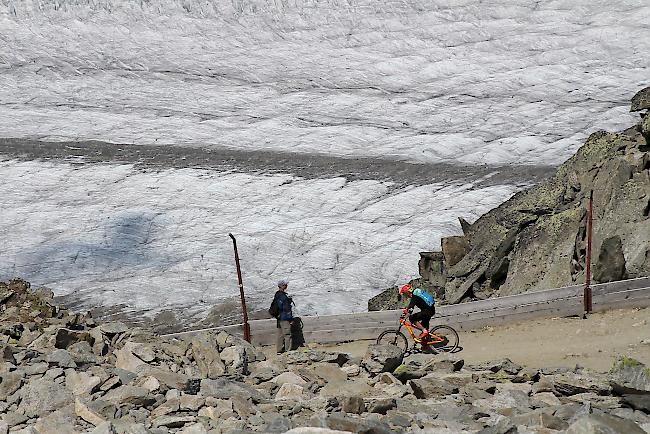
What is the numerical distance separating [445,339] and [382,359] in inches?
138

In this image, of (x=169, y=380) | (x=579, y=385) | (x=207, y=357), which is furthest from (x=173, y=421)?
(x=579, y=385)

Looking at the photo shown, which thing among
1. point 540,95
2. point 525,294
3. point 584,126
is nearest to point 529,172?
point 584,126

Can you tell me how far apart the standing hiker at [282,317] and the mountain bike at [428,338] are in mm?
2088

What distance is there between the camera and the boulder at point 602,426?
799 cm

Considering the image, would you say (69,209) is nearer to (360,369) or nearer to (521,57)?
(360,369)

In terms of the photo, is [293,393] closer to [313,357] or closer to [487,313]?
[313,357]

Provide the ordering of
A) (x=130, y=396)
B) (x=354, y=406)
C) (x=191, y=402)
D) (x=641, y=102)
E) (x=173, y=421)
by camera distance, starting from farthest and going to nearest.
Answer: (x=641, y=102), (x=130, y=396), (x=191, y=402), (x=354, y=406), (x=173, y=421)

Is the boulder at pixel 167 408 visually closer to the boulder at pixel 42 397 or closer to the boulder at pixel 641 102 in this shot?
the boulder at pixel 42 397

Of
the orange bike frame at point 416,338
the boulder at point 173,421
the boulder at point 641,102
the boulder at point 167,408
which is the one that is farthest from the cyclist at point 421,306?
the boulder at point 641,102

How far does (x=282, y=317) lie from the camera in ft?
58.3

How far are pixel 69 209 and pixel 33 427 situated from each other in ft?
65.0

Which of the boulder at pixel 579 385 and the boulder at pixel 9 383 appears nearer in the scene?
the boulder at pixel 579 385

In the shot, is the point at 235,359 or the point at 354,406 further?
the point at 235,359

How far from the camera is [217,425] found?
34.3ft
